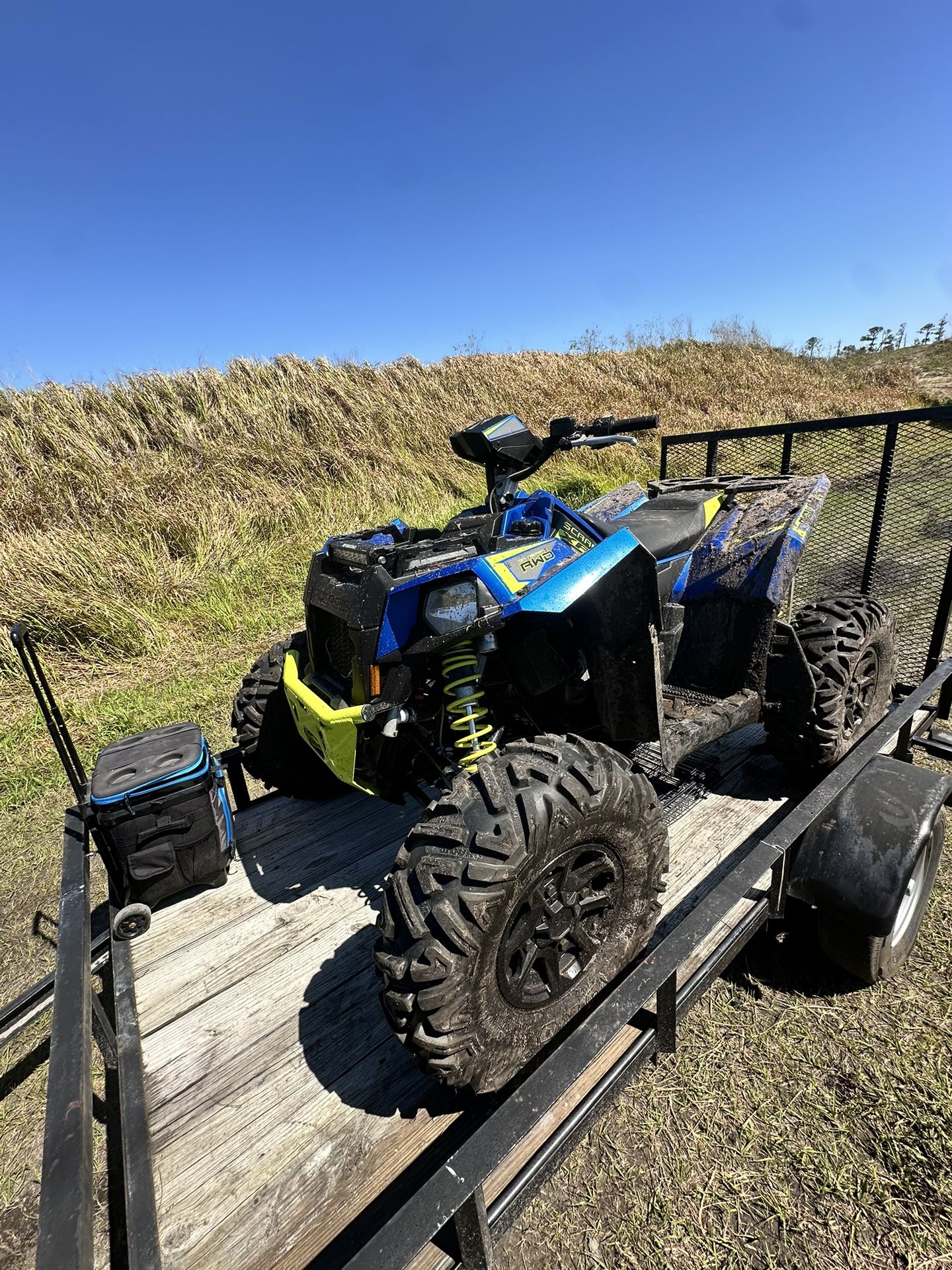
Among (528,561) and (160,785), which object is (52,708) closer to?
(160,785)

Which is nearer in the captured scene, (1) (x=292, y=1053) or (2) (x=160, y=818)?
(1) (x=292, y=1053)

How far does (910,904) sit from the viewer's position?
7.52ft

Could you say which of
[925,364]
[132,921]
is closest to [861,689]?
[132,921]

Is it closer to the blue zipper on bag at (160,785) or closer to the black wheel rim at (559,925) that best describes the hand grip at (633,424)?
the black wheel rim at (559,925)

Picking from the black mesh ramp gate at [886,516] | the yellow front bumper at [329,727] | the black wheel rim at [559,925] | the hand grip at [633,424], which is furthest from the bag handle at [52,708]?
the black mesh ramp gate at [886,516]

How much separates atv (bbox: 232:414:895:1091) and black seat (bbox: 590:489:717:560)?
12mm

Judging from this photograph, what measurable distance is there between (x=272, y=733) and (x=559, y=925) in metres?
1.68

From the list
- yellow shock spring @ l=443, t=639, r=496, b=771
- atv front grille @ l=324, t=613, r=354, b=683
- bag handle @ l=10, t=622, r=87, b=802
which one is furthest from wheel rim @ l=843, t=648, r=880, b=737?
bag handle @ l=10, t=622, r=87, b=802

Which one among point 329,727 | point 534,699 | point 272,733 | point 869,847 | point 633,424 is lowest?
point 869,847

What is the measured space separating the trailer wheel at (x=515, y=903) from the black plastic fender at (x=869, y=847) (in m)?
0.60

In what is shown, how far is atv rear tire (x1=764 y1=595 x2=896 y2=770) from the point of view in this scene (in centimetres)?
276

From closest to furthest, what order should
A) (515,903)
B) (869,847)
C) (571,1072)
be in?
(571,1072) < (515,903) < (869,847)

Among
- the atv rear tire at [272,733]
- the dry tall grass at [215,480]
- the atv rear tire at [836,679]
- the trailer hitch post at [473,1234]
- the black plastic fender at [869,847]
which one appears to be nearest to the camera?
the trailer hitch post at [473,1234]

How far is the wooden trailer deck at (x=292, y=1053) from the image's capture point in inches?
59.3
